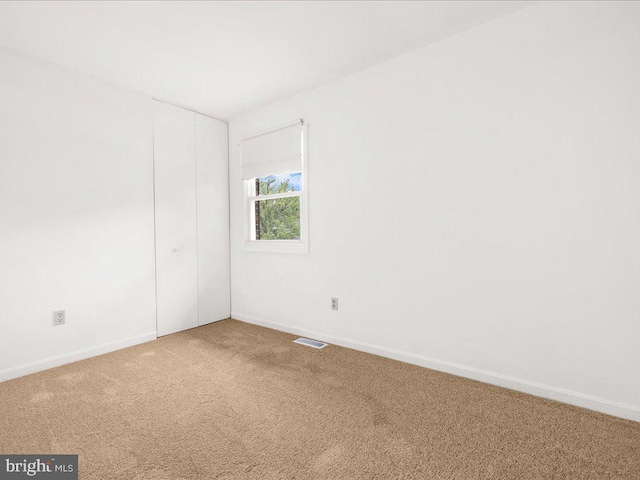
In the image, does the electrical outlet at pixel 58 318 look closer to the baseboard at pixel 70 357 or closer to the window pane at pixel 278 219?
the baseboard at pixel 70 357

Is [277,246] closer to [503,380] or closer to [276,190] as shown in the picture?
[276,190]

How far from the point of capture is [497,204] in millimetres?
2352

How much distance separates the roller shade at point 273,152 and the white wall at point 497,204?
219mm

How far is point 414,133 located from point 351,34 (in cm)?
91

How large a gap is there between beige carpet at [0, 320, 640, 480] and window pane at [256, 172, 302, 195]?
6.34 ft

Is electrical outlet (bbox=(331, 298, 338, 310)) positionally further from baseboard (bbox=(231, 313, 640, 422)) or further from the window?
the window

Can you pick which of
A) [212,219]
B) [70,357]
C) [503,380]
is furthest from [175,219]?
[503,380]

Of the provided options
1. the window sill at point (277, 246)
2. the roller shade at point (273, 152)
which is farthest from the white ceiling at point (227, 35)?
the window sill at point (277, 246)

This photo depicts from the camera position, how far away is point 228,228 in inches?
171

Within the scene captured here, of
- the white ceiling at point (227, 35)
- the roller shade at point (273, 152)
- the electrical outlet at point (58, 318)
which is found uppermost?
the white ceiling at point (227, 35)

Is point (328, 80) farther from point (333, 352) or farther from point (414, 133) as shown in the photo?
point (333, 352)

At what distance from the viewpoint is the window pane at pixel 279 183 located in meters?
3.69

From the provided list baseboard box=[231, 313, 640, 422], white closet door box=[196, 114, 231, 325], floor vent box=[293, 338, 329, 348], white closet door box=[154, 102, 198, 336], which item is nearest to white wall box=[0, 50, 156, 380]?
white closet door box=[154, 102, 198, 336]

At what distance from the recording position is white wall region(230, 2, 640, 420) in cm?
196
